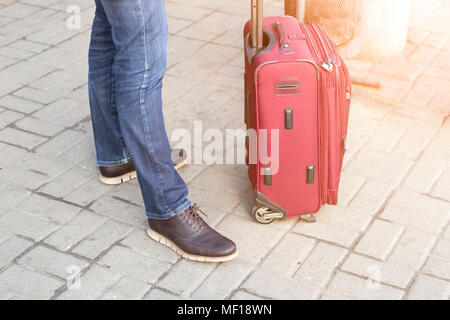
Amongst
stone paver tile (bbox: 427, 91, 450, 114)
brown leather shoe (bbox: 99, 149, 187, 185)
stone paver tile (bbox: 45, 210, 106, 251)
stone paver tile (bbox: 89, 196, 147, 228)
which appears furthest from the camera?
stone paver tile (bbox: 427, 91, 450, 114)

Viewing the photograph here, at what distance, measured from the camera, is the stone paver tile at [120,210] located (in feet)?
9.77

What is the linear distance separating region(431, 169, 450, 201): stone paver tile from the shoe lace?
1.09m

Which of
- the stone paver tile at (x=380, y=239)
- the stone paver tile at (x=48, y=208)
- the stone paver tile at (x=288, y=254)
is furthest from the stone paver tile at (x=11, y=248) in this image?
the stone paver tile at (x=380, y=239)

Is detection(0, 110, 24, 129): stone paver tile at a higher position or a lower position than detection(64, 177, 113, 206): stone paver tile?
higher

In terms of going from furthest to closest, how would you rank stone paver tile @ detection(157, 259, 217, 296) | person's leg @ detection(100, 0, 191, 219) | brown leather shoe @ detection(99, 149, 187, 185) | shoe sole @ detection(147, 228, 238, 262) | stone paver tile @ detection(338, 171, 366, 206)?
brown leather shoe @ detection(99, 149, 187, 185) < stone paver tile @ detection(338, 171, 366, 206) < shoe sole @ detection(147, 228, 238, 262) < stone paver tile @ detection(157, 259, 217, 296) < person's leg @ detection(100, 0, 191, 219)

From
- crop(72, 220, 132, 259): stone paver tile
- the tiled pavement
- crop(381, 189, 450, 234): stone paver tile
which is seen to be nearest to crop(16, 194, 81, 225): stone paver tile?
the tiled pavement

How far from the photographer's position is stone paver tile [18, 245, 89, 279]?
2.68m

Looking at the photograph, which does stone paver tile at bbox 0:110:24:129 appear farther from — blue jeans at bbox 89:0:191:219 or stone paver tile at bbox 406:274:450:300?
stone paver tile at bbox 406:274:450:300

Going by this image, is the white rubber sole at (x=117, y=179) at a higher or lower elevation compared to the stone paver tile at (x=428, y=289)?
higher

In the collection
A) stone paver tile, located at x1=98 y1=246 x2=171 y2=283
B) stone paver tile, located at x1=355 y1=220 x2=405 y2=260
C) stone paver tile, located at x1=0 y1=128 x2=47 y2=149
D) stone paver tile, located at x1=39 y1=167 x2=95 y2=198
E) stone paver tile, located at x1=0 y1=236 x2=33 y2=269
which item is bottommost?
stone paver tile, located at x1=355 y1=220 x2=405 y2=260

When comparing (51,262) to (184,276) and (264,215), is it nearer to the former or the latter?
(184,276)

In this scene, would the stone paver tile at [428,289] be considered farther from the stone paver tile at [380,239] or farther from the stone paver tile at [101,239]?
the stone paver tile at [101,239]

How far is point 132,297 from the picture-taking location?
2555 mm

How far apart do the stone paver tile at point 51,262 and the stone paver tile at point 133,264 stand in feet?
0.33
